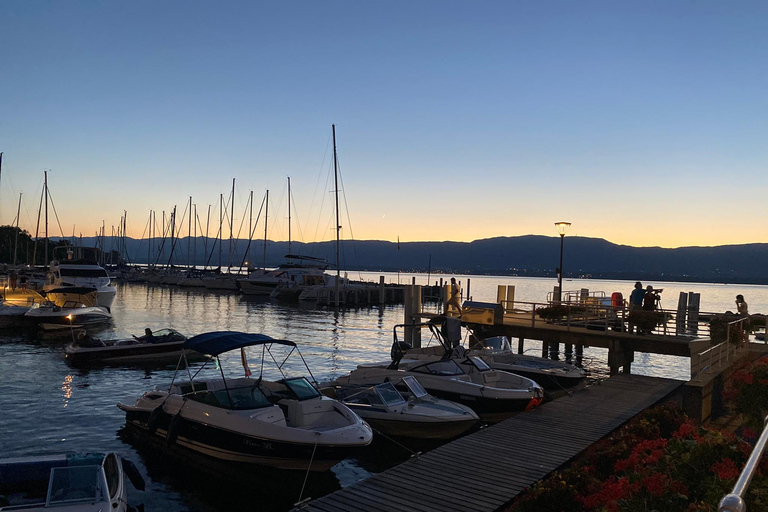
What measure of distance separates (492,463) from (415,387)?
205 inches

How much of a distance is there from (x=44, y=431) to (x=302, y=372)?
11010mm

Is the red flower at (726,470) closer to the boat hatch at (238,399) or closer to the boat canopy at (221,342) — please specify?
the boat hatch at (238,399)

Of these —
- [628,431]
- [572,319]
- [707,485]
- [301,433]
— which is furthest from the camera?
[572,319]

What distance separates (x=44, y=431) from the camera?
15602 millimetres

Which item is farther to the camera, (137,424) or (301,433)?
(137,424)

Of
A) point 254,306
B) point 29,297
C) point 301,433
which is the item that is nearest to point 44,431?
point 301,433

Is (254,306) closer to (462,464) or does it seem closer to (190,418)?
(190,418)

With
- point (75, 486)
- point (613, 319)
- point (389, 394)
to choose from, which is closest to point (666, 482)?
point (75, 486)

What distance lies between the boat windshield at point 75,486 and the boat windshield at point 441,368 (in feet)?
34.6

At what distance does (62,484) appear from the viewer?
8.10 meters

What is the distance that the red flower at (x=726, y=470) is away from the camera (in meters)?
4.61

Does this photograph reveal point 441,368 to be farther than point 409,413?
Yes

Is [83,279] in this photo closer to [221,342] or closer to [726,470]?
[221,342]

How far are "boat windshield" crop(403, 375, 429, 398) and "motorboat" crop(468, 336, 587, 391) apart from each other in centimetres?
454
